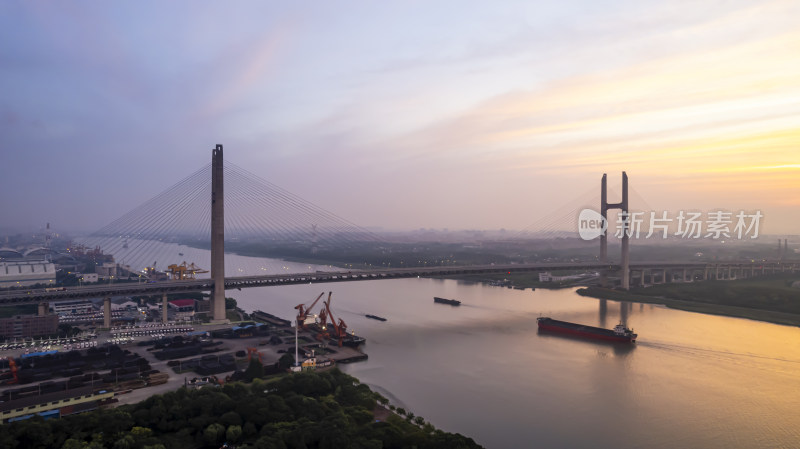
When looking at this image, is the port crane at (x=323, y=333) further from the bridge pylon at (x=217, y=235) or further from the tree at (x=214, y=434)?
the tree at (x=214, y=434)

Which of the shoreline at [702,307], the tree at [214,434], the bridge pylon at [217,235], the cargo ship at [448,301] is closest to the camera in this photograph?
the tree at [214,434]

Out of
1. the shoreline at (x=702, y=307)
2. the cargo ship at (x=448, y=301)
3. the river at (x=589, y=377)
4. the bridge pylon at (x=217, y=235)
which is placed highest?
the bridge pylon at (x=217, y=235)

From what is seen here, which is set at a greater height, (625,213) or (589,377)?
(625,213)

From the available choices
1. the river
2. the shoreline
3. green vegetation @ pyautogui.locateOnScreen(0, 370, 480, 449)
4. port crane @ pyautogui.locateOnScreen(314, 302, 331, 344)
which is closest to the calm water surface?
the river

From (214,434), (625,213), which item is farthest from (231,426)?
(625,213)

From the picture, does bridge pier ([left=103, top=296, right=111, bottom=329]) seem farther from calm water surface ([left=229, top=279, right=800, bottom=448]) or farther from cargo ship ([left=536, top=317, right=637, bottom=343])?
cargo ship ([left=536, top=317, right=637, bottom=343])

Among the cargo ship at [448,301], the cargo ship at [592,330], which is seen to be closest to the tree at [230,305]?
the cargo ship at [448,301]

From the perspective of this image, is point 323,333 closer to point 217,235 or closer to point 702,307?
point 217,235
